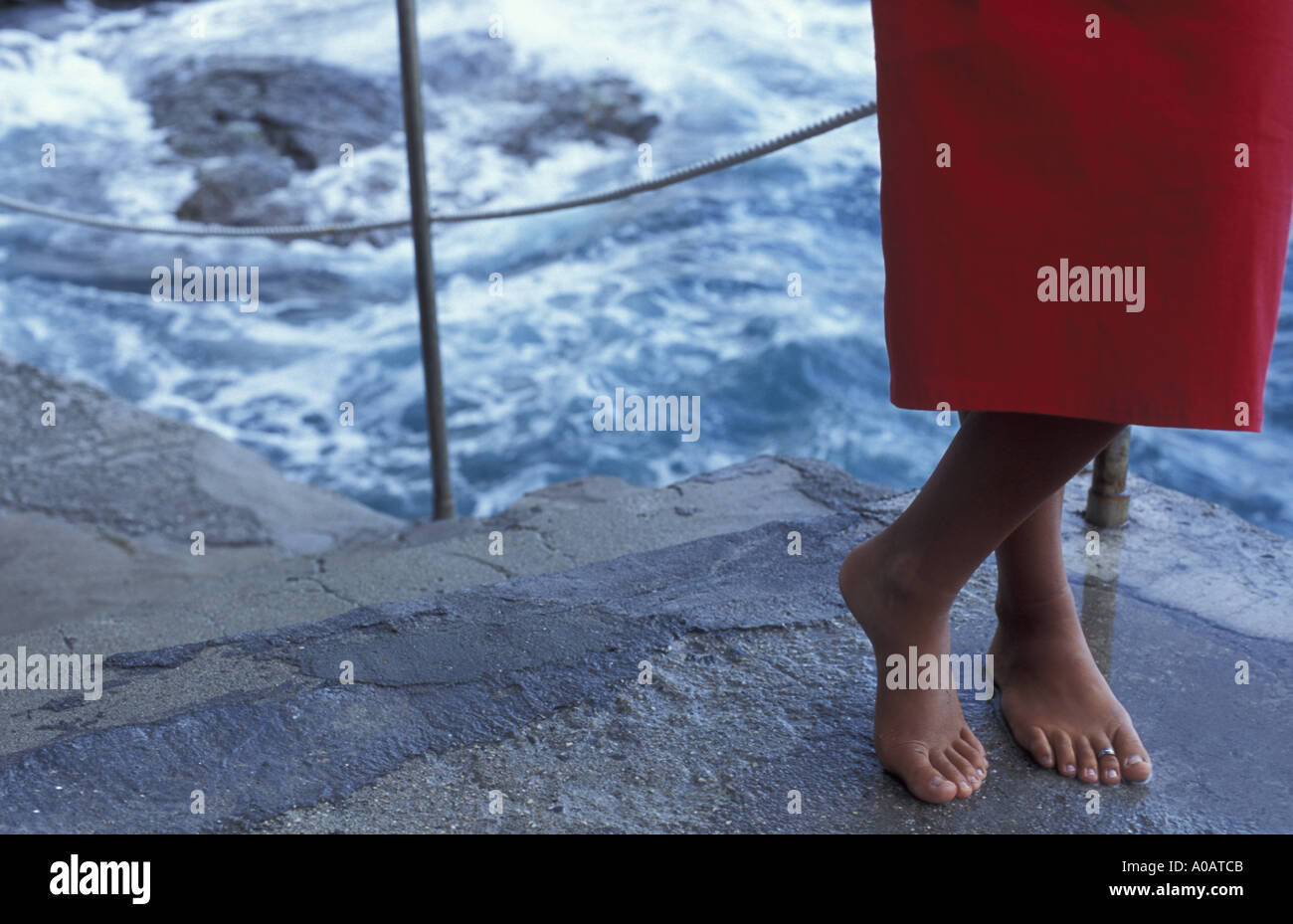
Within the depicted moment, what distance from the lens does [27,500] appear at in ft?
11.2

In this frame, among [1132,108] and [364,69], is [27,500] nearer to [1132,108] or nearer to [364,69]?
[1132,108]

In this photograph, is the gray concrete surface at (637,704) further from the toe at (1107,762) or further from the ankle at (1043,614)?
the ankle at (1043,614)

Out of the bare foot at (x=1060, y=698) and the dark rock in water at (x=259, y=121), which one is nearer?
the bare foot at (x=1060, y=698)

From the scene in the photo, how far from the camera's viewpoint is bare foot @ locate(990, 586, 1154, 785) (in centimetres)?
128

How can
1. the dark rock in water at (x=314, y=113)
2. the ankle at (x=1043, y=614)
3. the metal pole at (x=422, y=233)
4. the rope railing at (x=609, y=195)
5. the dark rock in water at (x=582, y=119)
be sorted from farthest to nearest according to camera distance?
the dark rock in water at (x=582, y=119) → the dark rock in water at (x=314, y=113) → the metal pole at (x=422, y=233) → the rope railing at (x=609, y=195) → the ankle at (x=1043, y=614)

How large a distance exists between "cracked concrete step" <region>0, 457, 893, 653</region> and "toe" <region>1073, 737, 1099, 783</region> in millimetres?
775

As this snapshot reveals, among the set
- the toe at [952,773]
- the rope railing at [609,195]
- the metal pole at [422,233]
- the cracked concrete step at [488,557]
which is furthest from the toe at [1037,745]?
the metal pole at [422,233]

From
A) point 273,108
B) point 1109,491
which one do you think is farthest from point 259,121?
point 1109,491

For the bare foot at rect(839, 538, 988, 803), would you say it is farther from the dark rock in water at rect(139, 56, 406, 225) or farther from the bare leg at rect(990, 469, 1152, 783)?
the dark rock in water at rect(139, 56, 406, 225)

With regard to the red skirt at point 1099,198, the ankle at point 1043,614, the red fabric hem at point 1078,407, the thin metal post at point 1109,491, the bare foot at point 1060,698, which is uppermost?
the red skirt at point 1099,198

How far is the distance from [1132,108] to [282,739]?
1086 mm

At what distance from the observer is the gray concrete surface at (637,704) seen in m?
1.22

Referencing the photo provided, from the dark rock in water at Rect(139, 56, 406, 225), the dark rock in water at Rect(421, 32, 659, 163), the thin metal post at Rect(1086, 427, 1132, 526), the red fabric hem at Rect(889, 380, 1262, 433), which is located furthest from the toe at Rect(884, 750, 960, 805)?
the dark rock in water at Rect(421, 32, 659, 163)

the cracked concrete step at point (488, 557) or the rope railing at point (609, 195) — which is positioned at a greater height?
the rope railing at point (609, 195)
